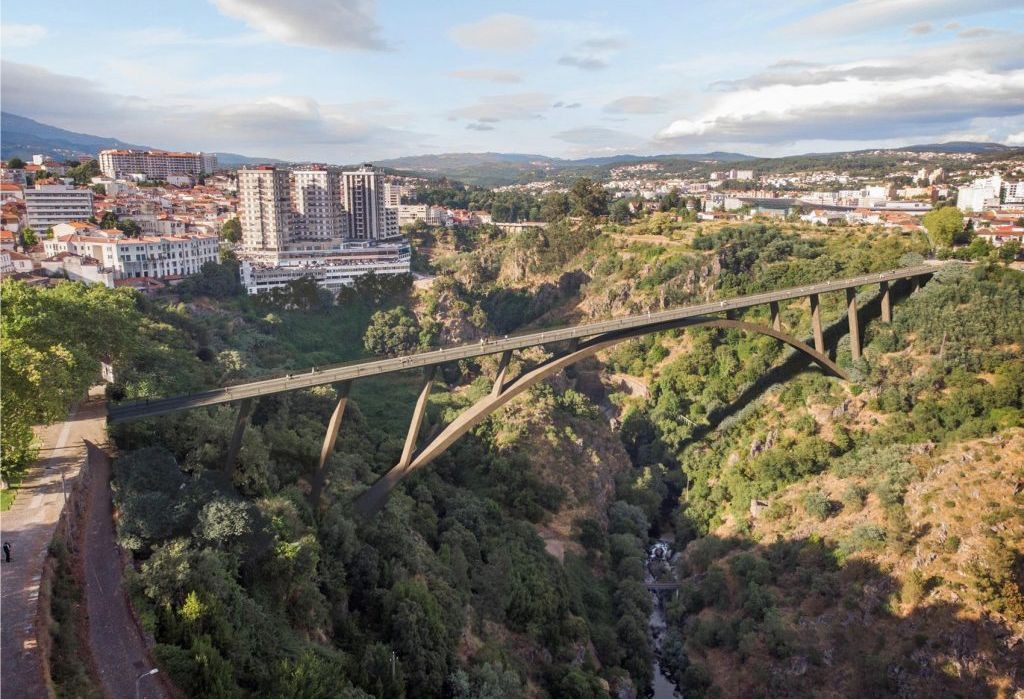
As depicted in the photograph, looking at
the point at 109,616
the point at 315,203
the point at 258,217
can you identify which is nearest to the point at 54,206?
the point at 258,217

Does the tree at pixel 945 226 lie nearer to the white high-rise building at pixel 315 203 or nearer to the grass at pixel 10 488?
the grass at pixel 10 488

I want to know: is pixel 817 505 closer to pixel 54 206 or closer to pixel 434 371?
pixel 434 371

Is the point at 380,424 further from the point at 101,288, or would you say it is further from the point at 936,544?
the point at 936,544

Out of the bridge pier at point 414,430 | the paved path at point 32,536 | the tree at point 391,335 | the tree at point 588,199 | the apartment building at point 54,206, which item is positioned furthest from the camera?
the tree at point 588,199

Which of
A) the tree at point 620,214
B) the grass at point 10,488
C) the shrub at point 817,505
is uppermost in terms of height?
the tree at point 620,214

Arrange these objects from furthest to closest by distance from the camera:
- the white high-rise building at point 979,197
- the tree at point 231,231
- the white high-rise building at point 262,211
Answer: the white high-rise building at point 979,197 < the tree at point 231,231 < the white high-rise building at point 262,211

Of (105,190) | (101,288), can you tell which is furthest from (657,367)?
(105,190)

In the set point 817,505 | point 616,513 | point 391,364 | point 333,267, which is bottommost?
point 616,513

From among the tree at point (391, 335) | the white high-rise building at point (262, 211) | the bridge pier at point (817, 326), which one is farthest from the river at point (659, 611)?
the white high-rise building at point (262, 211)
